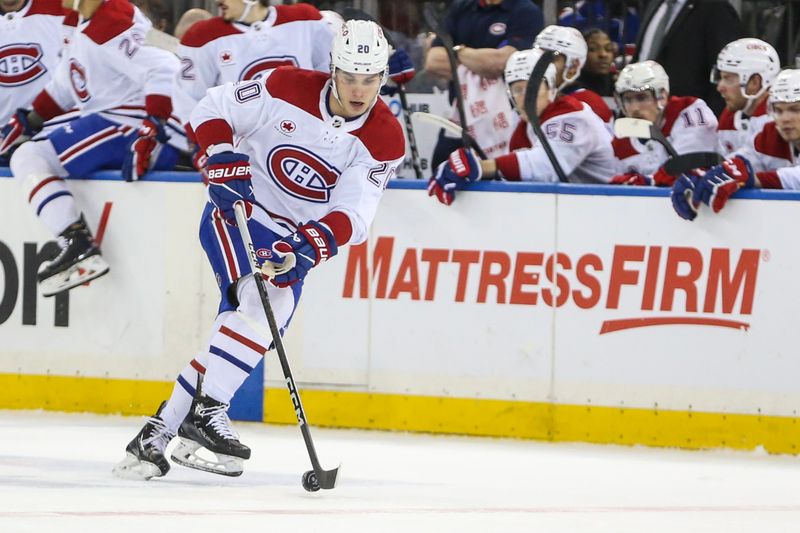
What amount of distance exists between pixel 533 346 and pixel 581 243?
43 centimetres

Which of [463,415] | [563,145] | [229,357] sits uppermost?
[563,145]

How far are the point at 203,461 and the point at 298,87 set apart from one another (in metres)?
1.19

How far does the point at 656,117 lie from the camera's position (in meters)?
6.55

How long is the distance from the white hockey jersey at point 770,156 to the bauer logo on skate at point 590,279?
289 millimetres

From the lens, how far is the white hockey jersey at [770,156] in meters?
6.10

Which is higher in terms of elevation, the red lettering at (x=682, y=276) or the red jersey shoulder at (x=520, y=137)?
the red jersey shoulder at (x=520, y=137)

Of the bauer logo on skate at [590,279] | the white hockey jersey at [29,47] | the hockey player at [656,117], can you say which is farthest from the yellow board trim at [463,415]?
the white hockey jersey at [29,47]

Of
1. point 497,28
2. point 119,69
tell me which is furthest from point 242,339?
point 497,28

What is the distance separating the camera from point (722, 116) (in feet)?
21.4

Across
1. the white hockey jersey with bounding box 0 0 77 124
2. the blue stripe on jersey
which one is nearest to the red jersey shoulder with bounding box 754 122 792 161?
the blue stripe on jersey

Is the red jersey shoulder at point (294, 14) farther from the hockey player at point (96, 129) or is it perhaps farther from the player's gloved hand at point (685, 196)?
the player's gloved hand at point (685, 196)

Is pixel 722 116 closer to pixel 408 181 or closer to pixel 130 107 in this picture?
pixel 408 181

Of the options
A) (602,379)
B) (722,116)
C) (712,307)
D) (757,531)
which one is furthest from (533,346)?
(757,531)

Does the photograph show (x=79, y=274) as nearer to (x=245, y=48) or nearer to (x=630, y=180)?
(x=245, y=48)
